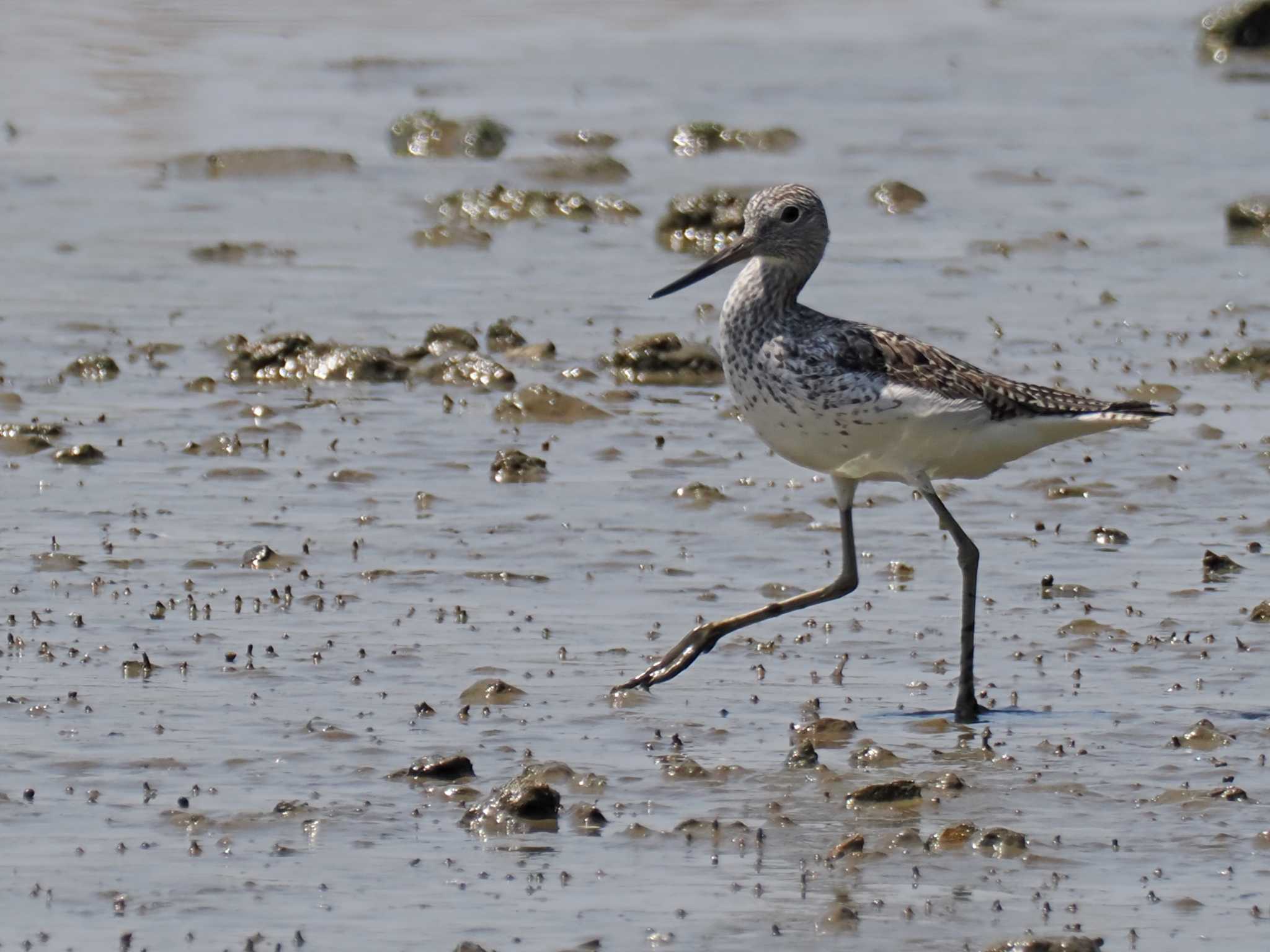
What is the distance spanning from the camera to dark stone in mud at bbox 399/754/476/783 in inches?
307

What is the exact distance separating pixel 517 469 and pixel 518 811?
181 inches

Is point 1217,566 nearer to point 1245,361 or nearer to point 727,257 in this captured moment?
point 727,257

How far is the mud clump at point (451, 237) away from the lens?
17.8 meters

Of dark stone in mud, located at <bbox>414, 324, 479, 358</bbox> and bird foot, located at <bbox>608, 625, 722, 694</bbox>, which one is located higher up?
dark stone in mud, located at <bbox>414, 324, 479, 358</bbox>

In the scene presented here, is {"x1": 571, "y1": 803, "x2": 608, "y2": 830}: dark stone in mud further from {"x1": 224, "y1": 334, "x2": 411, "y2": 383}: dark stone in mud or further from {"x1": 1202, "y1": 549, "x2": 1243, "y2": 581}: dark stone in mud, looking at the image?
{"x1": 224, "y1": 334, "x2": 411, "y2": 383}: dark stone in mud

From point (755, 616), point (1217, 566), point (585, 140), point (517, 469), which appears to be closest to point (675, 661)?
point (755, 616)

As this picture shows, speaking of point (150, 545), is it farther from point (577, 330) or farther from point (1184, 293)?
point (1184, 293)

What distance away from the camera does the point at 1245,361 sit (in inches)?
561

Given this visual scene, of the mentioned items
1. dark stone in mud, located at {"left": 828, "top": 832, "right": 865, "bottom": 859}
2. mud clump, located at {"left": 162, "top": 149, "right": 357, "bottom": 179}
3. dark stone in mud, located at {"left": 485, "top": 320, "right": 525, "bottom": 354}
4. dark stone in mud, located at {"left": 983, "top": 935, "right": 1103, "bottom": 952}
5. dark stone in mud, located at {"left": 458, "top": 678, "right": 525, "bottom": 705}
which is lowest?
dark stone in mud, located at {"left": 983, "top": 935, "right": 1103, "bottom": 952}

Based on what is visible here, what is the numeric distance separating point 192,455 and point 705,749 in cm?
462

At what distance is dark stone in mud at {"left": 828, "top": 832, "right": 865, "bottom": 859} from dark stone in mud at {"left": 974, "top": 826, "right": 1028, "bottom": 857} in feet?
1.19

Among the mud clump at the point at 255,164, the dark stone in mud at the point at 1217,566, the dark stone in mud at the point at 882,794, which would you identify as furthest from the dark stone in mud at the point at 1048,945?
the mud clump at the point at 255,164

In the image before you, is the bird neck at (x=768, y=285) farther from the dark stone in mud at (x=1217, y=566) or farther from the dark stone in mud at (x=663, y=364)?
the dark stone in mud at (x=663, y=364)

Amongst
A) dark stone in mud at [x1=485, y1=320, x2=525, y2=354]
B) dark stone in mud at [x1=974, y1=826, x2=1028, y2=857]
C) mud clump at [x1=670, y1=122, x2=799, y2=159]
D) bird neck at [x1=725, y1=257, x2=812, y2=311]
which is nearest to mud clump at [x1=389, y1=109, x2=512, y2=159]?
mud clump at [x1=670, y1=122, x2=799, y2=159]
